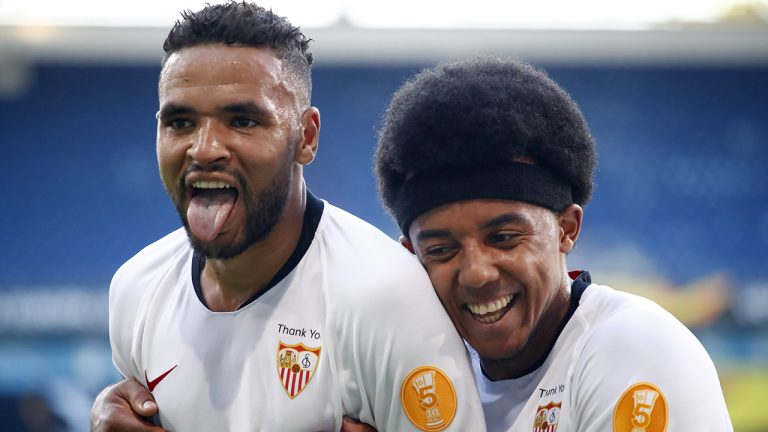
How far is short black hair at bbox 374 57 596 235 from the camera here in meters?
3.15

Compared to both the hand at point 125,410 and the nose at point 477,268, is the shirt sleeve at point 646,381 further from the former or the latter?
the hand at point 125,410

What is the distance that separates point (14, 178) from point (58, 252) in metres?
0.75

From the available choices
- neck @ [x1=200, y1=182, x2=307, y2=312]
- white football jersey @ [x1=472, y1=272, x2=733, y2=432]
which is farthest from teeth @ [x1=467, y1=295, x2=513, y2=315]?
neck @ [x1=200, y1=182, x2=307, y2=312]

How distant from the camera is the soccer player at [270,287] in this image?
120 inches

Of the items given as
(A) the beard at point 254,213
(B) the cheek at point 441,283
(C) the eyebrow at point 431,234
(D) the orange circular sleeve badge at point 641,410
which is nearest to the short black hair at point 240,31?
(A) the beard at point 254,213

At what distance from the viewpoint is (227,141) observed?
3053 millimetres

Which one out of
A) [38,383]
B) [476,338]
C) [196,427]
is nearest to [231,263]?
[196,427]

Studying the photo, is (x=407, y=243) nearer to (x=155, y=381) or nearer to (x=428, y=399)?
(x=428, y=399)

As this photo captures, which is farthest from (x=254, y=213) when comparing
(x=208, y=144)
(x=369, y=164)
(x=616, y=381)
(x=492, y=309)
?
(x=369, y=164)

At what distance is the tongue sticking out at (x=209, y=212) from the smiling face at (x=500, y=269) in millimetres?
568

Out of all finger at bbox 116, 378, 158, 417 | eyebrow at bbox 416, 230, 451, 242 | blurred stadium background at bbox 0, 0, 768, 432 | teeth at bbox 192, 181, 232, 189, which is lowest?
finger at bbox 116, 378, 158, 417

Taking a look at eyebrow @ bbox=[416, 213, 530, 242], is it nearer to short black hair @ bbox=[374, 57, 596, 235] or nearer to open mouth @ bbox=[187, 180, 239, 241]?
short black hair @ bbox=[374, 57, 596, 235]

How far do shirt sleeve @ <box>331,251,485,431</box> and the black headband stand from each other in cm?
24

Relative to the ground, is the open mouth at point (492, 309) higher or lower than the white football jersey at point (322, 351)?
higher
